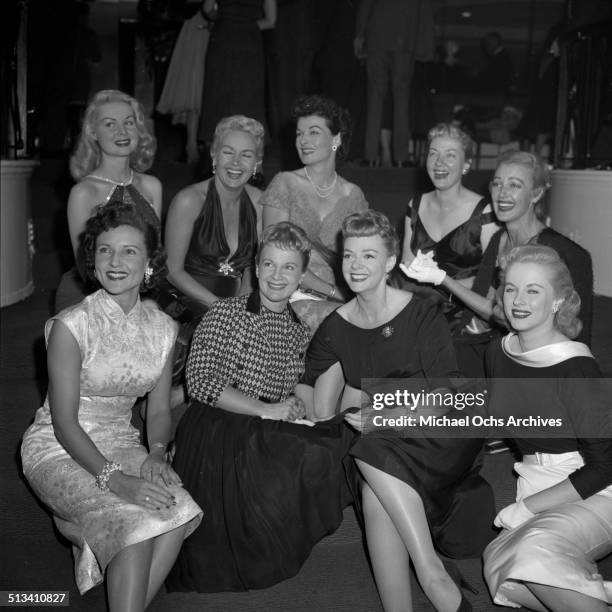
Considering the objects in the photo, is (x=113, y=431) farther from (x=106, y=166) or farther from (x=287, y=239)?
(x=106, y=166)

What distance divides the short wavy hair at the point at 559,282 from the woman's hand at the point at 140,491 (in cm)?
109

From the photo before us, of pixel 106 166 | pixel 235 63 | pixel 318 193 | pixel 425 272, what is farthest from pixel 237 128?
pixel 235 63

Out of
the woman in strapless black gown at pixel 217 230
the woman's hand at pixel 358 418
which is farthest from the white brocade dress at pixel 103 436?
the woman in strapless black gown at pixel 217 230

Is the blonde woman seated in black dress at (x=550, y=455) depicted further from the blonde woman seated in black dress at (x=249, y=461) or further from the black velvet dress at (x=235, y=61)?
the black velvet dress at (x=235, y=61)

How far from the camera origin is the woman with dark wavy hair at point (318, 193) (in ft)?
10.8

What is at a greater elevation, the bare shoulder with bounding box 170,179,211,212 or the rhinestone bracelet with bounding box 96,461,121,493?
the bare shoulder with bounding box 170,179,211,212

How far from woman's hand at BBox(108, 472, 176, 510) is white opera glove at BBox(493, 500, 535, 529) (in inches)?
34.0

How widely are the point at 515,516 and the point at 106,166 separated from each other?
6.61 feet

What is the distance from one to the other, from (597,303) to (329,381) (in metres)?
2.58

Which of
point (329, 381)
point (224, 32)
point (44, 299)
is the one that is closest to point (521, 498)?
point (329, 381)

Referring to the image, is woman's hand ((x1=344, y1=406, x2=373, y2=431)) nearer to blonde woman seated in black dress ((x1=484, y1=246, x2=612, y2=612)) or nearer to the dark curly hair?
blonde woman seated in black dress ((x1=484, y1=246, x2=612, y2=612))

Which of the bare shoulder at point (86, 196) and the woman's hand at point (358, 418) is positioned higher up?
the bare shoulder at point (86, 196)

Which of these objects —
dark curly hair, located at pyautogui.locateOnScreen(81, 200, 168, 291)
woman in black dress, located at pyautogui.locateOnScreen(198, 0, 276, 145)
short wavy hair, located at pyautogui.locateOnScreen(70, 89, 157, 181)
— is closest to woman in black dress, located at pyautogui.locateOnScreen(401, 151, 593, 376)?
dark curly hair, located at pyautogui.locateOnScreen(81, 200, 168, 291)

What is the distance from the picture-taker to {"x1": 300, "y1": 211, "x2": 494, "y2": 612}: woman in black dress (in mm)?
2076
